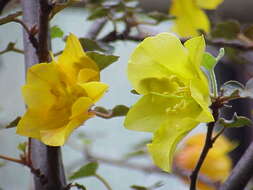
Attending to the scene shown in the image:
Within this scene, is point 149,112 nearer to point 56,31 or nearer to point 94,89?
point 94,89

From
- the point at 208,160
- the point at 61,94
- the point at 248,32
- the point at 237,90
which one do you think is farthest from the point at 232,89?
the point at 208,160

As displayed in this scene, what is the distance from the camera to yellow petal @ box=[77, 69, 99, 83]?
0.31 m

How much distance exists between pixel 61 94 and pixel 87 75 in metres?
0.02

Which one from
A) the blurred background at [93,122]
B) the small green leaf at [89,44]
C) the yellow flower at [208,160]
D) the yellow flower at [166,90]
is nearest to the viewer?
the yellow flower at [166,90]

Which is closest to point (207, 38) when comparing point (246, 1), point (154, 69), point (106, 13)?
point (106, 13)

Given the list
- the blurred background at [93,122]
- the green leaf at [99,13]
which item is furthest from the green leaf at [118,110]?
the blurred background at [93,122]

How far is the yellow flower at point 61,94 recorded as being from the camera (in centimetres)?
30

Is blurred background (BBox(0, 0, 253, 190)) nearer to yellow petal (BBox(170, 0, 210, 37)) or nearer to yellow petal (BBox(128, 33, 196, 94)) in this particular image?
yellow petal (BBox(170, 0, 210, 37))

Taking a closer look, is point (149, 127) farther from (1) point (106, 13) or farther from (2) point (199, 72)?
(1) point (106, 13)

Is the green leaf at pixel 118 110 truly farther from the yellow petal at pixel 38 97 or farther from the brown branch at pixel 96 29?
the brown branch at pixel 96 29

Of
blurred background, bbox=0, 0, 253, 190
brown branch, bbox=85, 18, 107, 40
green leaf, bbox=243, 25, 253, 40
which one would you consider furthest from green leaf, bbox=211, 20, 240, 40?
blurred background, bbox=0, 0, 253, 190

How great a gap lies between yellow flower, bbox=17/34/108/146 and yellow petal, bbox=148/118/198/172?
5 centimetres

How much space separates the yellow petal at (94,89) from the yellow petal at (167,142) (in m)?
0.05

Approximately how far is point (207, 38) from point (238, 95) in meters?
0.20
